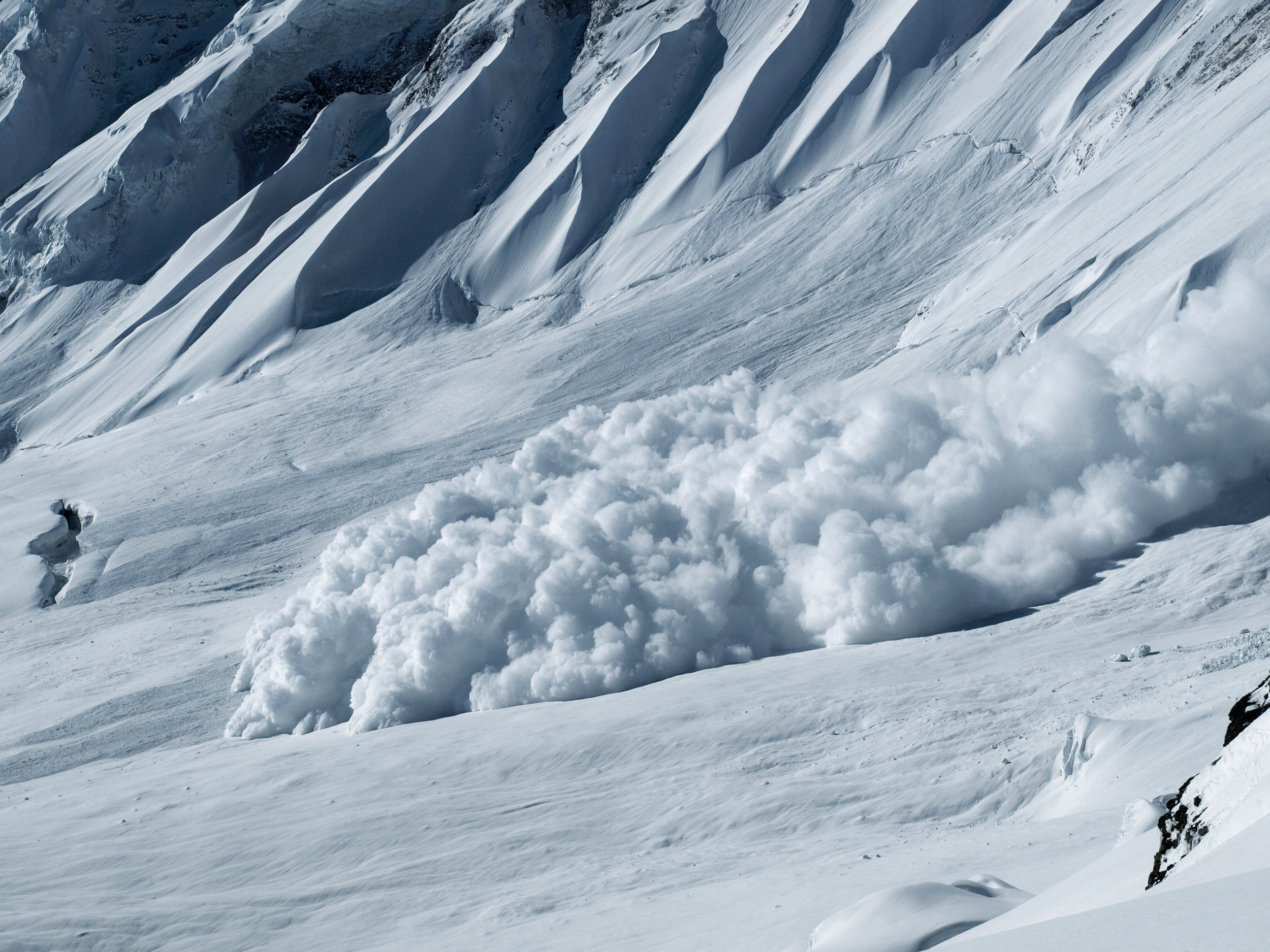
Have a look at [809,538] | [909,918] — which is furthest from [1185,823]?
[809,538]

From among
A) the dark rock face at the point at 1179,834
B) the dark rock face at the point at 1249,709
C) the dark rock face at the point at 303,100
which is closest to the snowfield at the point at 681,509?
the dark rock face at the point at 1179,834

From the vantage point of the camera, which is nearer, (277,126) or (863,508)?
(863,508)

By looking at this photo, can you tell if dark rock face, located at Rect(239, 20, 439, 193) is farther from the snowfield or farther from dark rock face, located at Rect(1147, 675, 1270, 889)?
dark rock face, located at Rect(1147, 675, 1270, 889)

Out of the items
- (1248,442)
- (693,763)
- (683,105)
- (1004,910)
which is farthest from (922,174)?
(1004,910)

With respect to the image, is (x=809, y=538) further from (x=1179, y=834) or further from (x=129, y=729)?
(x=1179, y=834)

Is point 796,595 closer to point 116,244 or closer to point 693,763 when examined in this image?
point 693,763

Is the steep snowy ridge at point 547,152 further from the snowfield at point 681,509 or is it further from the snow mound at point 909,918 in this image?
the snow mound at point 909,918
